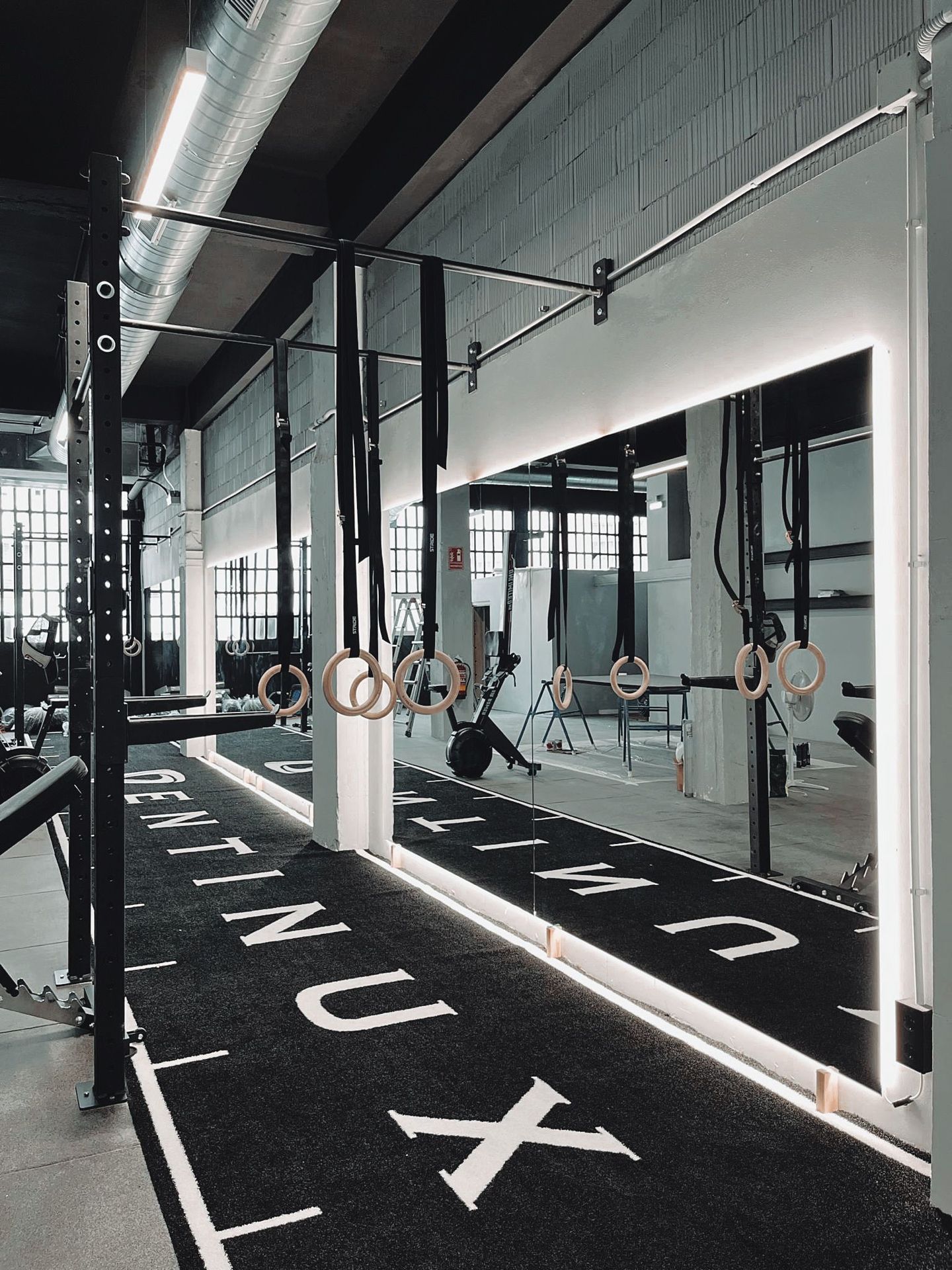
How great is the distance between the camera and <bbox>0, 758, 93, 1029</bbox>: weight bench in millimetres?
1835

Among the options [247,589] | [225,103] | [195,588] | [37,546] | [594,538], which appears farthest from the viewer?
[37,546]

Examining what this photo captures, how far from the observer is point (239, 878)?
5348 millimetres

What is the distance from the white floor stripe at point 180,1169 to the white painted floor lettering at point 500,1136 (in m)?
0.58

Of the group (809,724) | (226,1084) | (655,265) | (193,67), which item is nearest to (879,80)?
(655,265)

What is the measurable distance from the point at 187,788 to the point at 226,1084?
6.02m

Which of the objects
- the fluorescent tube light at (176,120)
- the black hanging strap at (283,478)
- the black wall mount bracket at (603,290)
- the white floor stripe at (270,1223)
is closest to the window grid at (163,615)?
the fluorescent tube light at (176,120)

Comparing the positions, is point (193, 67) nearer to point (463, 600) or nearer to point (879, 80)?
point (879, 80)

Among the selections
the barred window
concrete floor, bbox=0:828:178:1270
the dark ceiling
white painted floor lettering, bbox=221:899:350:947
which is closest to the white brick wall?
the dark ceiling

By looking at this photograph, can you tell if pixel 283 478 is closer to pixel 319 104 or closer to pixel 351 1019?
pixel 351 1019

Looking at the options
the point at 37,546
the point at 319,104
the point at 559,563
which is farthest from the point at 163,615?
the point at 559,563

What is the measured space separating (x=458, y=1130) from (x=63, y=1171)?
3.47ft

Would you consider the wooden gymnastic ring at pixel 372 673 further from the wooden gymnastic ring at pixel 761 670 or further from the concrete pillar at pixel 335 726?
the concrete pillar at pixel 335 726

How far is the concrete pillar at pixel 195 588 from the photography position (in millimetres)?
11141

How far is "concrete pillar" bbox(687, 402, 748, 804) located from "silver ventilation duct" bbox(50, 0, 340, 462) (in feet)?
6.27
